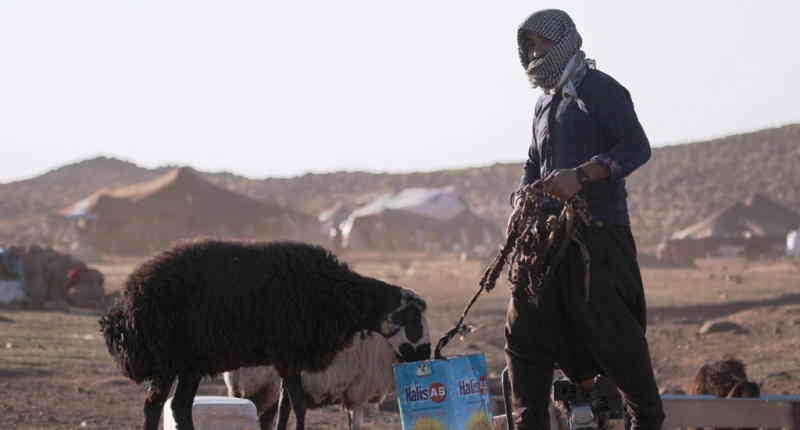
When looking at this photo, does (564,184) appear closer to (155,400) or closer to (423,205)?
(155,400)

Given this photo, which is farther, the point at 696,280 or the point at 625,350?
the point at 696,280

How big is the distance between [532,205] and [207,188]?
63.9 metres

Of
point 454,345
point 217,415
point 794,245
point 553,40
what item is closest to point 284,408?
point 217,415

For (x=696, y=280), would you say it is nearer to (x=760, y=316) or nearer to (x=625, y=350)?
(x=760, y=316)

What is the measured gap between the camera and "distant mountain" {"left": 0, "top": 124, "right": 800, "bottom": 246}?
81.4 meters

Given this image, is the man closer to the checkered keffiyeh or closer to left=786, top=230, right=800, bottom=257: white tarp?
the checkered keffiyeh

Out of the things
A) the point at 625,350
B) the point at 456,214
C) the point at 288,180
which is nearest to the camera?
the point at 625,350

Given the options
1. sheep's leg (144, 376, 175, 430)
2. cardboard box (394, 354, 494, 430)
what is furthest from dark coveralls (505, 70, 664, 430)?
sheep's leg (144, 376, 175, 430)

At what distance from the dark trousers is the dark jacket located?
13 cm

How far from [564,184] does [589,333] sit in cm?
57

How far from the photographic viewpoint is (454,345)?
19.3 m

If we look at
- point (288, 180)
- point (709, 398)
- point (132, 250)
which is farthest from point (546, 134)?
point (288, 180)

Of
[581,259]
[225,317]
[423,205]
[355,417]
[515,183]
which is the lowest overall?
[355,417]

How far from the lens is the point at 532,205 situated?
5.75 meters
